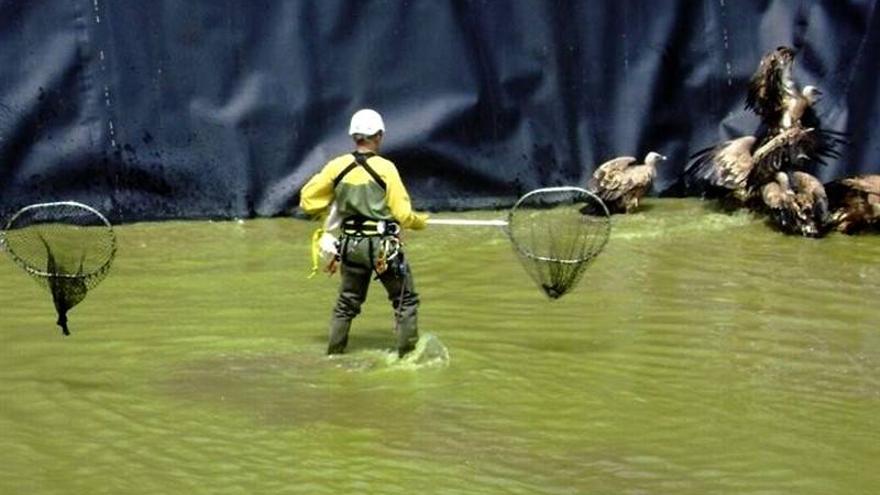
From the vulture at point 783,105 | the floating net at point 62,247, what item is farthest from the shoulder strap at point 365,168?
the vulture at point 783,105

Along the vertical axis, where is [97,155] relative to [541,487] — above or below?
above

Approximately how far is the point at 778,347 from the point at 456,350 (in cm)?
177

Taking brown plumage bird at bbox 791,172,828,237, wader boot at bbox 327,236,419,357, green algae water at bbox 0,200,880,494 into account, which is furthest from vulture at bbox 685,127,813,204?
wader boot at bbox 327,236,419,357

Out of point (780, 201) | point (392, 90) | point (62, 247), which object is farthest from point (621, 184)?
point (62, 247)

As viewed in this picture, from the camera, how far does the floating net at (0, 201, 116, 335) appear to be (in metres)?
7.61

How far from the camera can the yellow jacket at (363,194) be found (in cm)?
733

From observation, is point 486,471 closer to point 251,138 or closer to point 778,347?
point 778,347

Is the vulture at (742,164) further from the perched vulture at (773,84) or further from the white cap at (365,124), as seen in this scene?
the white cap at (365,124)

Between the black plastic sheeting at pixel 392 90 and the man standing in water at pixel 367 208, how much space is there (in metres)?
4.21

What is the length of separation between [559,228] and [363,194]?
4.10 metres

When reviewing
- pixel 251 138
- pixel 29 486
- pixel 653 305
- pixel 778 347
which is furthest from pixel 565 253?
pixel 29 486

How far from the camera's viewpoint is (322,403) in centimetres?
683

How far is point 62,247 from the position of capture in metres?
9.93

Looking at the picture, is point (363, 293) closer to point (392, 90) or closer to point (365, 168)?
point (365, 168)
